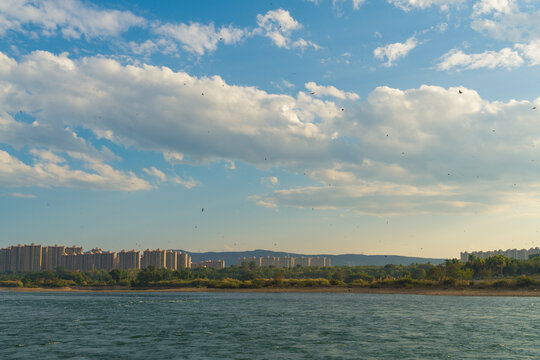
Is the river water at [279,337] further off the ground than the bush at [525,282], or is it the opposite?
the river water at [279,337]

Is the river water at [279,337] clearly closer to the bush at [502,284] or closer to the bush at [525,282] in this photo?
the bush at [525,282]

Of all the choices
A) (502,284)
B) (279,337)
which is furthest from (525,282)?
(279,337)

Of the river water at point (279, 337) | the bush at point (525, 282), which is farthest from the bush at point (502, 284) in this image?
the river water at point (279, 337)

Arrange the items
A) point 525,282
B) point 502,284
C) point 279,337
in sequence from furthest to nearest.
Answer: point 502,284 → point 525,282 → point 279,337

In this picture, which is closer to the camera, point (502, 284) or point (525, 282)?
point (525, 282)

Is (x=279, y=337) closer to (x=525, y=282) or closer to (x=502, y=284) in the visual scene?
(x=502, y=284)

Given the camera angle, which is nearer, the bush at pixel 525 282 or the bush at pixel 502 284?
the bush at pixel 525 282

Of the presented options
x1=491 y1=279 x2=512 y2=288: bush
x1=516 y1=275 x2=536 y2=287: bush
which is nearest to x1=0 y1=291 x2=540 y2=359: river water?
x1=516 y1=275 x2=536 y2=287: bush

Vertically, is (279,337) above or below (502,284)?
above

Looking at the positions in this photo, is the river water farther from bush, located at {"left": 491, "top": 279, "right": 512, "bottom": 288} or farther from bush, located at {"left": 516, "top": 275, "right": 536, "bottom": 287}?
bush, located at {"left": 491, "top": 279, "right": 512, "bottom": 288}

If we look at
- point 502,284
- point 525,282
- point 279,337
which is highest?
point 279,337

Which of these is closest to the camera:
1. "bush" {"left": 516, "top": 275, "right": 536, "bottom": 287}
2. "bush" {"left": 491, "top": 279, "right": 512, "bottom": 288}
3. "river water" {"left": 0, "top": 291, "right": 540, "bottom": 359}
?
"river water" {"left": 0, "top": 291, "right": 540, "bottom": 359}

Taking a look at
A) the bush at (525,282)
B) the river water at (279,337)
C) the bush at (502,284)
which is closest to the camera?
the river water at (279,337)

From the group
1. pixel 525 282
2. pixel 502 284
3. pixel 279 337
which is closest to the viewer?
pixel 279 337
